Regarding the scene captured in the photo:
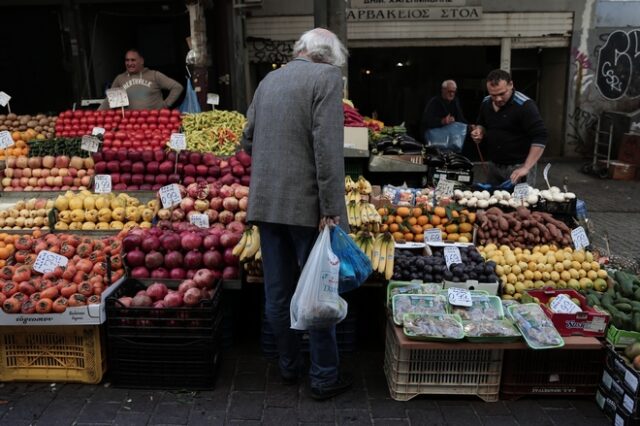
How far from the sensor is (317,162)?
3199 mm

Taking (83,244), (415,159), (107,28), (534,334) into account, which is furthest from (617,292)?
(107,28)

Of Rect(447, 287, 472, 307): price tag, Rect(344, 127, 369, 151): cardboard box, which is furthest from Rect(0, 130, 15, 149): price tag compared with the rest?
Rect(447, 287, 472, 307): price tag

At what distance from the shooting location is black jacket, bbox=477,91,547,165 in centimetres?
562

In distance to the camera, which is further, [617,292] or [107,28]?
[107,28]

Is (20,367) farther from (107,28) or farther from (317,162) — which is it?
(107,28)

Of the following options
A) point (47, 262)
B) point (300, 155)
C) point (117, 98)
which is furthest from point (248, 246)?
point (117, 98)

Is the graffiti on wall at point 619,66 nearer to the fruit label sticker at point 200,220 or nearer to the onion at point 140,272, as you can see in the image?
the fruit label sticker at point 200,220

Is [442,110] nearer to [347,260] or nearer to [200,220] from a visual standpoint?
[200,220]

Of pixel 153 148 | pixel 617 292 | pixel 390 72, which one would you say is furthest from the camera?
pixel 390 72

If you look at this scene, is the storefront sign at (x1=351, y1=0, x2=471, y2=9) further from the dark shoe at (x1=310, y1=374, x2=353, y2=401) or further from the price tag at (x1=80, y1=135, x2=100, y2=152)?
the dark shoe at (x1=310, y1=374, x2=353, y2=401)

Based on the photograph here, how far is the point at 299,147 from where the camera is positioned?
329 cm

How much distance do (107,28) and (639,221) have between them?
11303 millimetres

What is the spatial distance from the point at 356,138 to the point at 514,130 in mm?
1852

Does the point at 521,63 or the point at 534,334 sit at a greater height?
the point at 521,63
